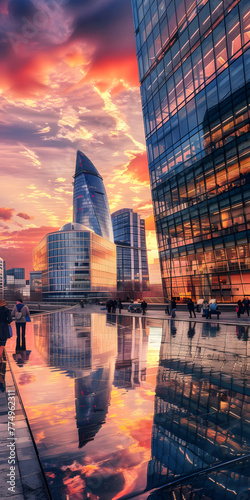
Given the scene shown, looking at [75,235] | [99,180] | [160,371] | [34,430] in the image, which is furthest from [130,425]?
[99,180]

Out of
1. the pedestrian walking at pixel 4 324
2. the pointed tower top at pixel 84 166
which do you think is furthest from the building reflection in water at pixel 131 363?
the pointed tower top at pixel 84 166

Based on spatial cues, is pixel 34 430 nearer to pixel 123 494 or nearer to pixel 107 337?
pixel 123 494

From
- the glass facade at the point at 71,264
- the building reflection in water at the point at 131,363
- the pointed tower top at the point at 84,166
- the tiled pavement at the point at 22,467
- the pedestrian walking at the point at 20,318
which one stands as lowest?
the building reflection in water at the point at 131,363

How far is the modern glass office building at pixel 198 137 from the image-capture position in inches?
1449

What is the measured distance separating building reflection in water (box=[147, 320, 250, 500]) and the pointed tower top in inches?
6779

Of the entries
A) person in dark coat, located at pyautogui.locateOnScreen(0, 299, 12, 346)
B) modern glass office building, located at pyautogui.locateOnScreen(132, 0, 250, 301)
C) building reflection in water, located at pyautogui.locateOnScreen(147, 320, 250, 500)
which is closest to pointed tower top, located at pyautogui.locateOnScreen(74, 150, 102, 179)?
modern glass office building, located at pyautogui.locateOnScreen(132, 0, 250, 301)

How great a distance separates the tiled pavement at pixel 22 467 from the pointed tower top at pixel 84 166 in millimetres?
175144

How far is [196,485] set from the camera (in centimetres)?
325

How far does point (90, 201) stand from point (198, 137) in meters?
123

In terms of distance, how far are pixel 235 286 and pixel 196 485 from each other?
40476 millimetres

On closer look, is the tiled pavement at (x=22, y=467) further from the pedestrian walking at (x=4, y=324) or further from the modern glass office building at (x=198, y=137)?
the modern glass office building at (x=198, y=137)

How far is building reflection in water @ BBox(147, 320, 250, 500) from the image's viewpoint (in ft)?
11.6

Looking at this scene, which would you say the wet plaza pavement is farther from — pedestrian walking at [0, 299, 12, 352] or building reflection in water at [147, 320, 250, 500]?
pedestrian walking at [0, 299, 12, 352]

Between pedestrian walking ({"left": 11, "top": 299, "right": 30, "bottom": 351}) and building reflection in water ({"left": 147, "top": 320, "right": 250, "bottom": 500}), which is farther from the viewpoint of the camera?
pedestrian walking ({"left": 11, "top": 299, "right": 30, "bottom": 351})
